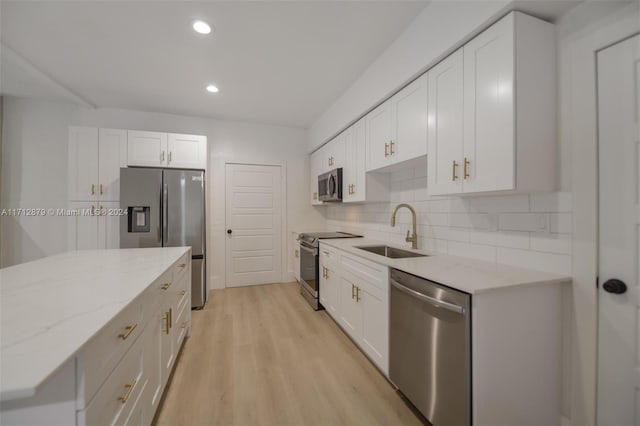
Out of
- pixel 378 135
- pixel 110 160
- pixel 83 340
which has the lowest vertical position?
pixel 83 340

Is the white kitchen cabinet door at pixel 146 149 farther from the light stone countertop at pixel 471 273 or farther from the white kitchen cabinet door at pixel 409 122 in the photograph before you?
the light stone countertop at pixel 471 273

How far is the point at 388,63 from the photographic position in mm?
2221

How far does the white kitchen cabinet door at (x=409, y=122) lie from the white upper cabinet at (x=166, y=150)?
2589 millimetres

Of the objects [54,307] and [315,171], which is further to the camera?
[315,171]

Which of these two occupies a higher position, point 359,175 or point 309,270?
point 359,175

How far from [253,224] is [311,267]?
154 cm

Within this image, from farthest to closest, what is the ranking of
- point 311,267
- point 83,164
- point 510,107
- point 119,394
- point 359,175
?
1. point 311,267
2. point 83,164
3. point 359,175
4. point 510,107
5. point 119,394

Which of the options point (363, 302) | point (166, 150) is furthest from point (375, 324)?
point (166, 150)

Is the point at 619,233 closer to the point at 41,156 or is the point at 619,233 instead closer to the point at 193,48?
the point at 193,48

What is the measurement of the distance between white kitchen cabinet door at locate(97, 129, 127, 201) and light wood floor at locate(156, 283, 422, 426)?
6.51ft

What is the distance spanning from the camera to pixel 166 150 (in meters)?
3.33

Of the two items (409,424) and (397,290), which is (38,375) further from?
(409,424)

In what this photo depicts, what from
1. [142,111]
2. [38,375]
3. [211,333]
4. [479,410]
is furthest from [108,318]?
[142,111]

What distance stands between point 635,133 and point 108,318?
2.32 meters
